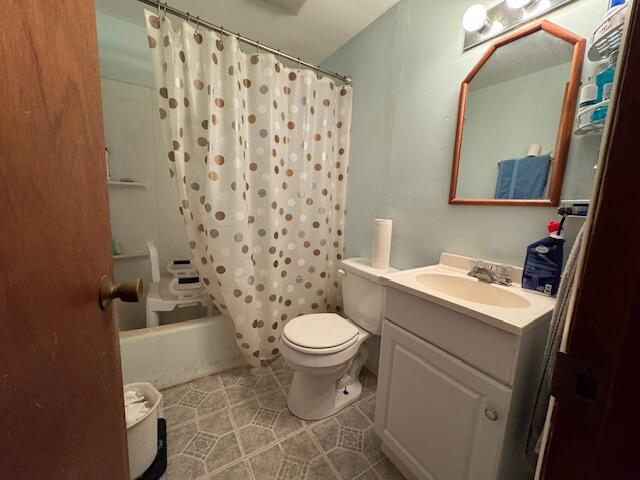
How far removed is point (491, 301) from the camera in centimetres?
106

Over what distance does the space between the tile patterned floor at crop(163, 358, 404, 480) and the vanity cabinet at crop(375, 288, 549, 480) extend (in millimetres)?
226

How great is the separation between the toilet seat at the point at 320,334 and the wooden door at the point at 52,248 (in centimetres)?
81

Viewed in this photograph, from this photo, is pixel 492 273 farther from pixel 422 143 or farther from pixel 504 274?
pixel 422 143

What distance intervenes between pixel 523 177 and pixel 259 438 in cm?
168

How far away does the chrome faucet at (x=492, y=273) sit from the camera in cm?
106

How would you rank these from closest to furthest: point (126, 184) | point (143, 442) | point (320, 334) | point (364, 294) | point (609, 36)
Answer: point (609, 36) < point (143, 442) < point (320, 334) < point (364, 294) < point (126, 184)

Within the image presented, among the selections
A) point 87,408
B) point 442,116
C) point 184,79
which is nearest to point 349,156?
point 442,116

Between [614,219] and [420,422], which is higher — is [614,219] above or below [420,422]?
above

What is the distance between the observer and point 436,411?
3.01 ft

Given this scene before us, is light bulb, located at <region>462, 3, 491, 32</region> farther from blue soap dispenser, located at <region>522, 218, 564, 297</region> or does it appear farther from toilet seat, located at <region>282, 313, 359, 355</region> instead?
toilet seat, located at <region>282, 313, 359, 355</region>

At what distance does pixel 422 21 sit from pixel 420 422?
1916 millimetres

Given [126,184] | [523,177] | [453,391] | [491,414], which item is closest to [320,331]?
[453,391]

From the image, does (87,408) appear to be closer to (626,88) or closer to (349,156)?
(626,88)

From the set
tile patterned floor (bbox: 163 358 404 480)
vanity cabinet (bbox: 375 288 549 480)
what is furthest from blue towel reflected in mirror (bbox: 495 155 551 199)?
tile patterned floor (bbox: 163 358 404 480)
